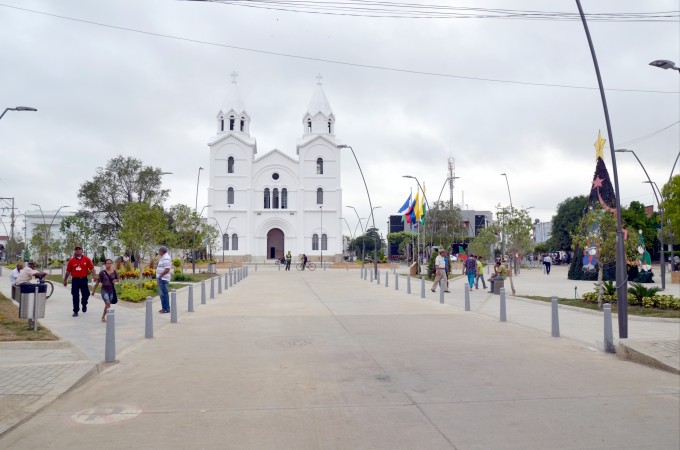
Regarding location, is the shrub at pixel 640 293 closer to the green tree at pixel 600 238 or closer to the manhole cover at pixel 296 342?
the green tree at pixel 600 238

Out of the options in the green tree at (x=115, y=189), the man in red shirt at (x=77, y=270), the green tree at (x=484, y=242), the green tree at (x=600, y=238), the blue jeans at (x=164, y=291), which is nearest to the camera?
the man in red shirt at (x=77, y=270)

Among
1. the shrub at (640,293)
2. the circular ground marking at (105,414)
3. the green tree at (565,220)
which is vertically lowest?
the circular ground marking at (105,414)

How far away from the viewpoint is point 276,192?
71.5 meters

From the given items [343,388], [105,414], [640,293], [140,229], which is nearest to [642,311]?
[640,293]

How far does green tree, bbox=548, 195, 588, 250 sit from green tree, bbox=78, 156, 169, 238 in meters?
50.9

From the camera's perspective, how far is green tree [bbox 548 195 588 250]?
74.0 m

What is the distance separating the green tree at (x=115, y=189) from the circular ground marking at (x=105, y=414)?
5608 cm

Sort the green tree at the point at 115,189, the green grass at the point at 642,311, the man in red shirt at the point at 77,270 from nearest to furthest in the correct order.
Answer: the man in red shirt at the point at 77,270 → the green grass at the point at 642,311 → the green tree at the point at 115,189

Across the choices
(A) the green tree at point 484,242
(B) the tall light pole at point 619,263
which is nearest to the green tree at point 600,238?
(B) the tall light pole at point 619,263

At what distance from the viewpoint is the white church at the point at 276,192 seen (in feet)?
227

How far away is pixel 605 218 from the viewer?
56.5ft

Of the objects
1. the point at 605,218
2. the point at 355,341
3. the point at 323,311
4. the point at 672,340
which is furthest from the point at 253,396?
the point at 605,218

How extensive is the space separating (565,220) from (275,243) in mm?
38148

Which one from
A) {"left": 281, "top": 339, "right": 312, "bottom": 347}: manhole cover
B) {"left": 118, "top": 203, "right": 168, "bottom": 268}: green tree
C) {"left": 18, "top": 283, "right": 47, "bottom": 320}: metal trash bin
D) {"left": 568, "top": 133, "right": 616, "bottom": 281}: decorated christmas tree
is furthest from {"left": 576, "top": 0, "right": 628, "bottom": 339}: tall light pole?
{"left": 568, "top": 133, "right": 616, "bottom": 281}: decorated christmas tree
